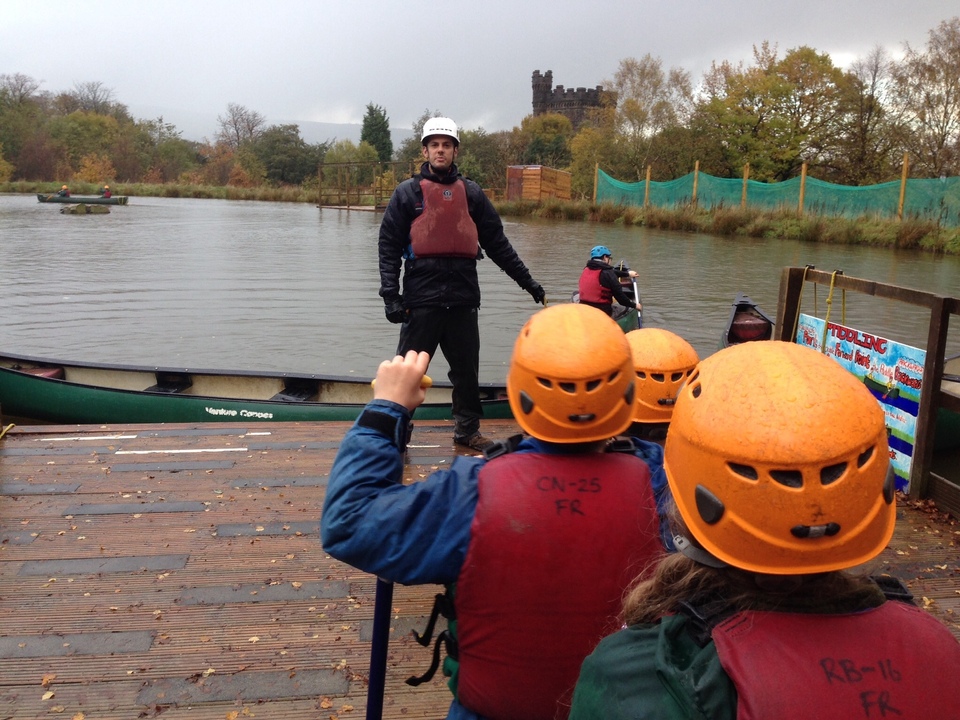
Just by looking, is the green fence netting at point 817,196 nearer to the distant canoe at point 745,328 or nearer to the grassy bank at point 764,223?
the grassy bank at point 764,223

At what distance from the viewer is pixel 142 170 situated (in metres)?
78.7

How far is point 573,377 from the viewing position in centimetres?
164

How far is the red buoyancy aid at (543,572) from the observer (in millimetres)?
1510

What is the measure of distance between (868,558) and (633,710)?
0.39m

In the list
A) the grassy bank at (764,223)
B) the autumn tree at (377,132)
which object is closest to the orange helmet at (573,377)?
the grassy bank at (764,223)

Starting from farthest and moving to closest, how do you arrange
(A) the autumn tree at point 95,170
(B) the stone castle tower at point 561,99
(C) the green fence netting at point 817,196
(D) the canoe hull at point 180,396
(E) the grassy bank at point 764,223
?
(B) the stone castle tower at point 561,99 < (A) the autumn tree at point 95,170 < (C) the green fence netting at point 817,196 < (E) the grassy bank at point 764,223 < (D) the canoe hull at point 180,396

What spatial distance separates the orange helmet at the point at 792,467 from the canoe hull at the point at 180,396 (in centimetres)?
516

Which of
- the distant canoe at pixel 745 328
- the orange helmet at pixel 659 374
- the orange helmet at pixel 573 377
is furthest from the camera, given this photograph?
the distant canoe at pixel 745 328

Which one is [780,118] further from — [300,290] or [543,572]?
[543,572]

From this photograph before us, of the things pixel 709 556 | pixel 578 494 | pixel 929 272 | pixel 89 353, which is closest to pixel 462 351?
pixel 578 494

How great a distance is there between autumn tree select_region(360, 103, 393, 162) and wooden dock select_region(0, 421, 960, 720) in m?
74.9

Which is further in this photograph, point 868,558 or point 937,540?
point 937,540

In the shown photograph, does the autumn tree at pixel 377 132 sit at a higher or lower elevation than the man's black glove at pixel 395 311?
higher

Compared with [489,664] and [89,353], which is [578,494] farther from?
[89,353]
